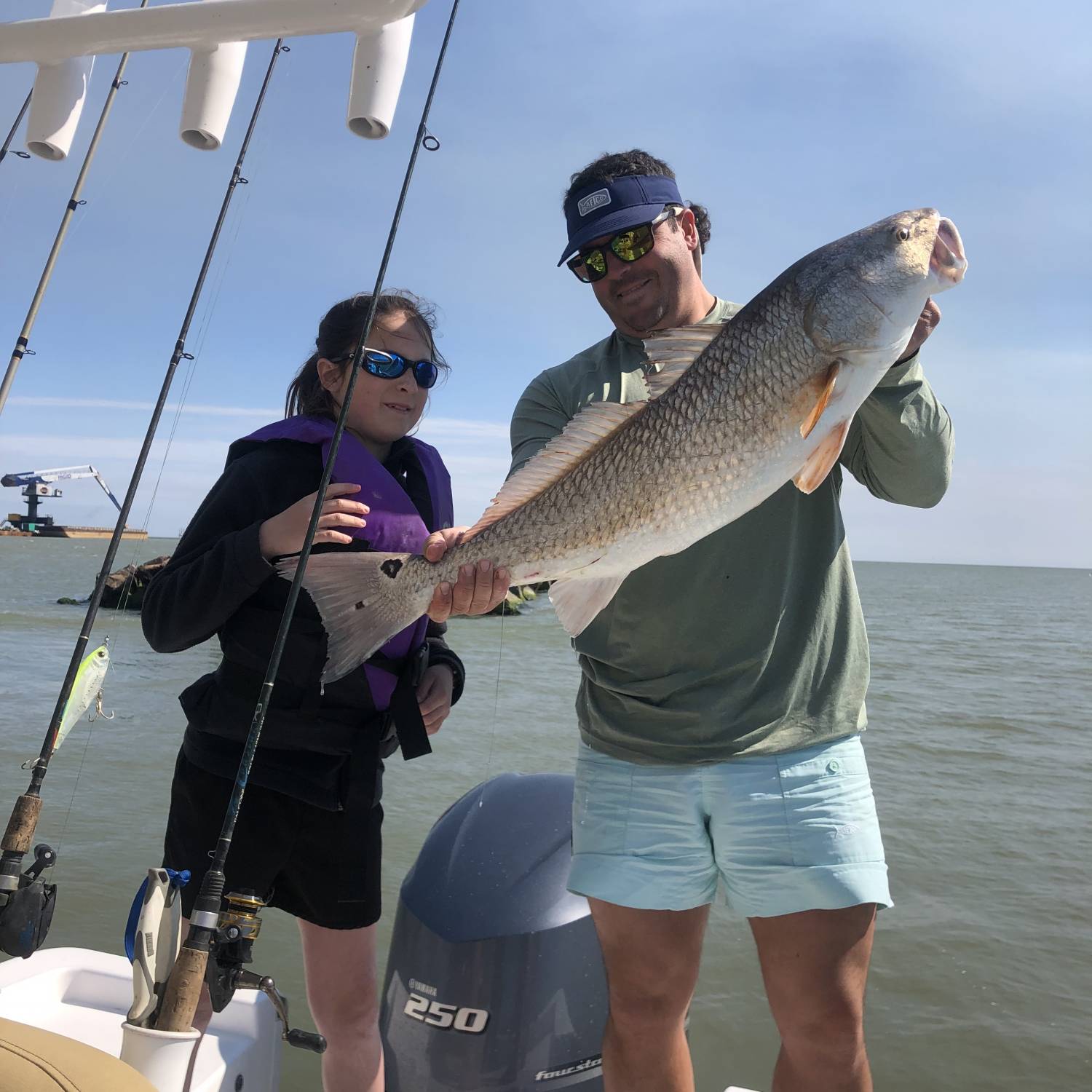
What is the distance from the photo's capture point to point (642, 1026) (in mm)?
2271

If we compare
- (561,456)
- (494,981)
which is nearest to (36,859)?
(494,981)

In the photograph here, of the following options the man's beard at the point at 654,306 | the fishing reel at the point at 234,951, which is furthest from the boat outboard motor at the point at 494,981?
the man's beard at the point at 654,306

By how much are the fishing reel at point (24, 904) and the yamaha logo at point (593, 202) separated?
7.36 feet

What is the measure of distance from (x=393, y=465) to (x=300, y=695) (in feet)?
2.93

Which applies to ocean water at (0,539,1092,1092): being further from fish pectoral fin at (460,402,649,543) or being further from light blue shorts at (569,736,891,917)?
fish pectoral fin at (460,402,649,543)

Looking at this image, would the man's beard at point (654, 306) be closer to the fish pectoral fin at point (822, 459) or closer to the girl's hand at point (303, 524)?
the fish pectoral fin at point (822, 459)

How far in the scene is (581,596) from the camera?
2.33m

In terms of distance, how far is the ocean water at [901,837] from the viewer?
15.5 feet

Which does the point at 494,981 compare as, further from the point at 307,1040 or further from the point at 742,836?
the point at 742,836

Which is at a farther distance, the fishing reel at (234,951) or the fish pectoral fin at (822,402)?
the fishing reel at (234,951)

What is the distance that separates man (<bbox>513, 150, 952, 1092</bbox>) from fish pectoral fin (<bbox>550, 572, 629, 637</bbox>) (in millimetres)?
141

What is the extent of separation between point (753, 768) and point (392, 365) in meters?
1.69

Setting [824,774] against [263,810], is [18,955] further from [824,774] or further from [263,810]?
[824,774]

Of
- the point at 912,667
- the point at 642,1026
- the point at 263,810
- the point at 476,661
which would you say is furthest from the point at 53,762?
the point at 912,667
